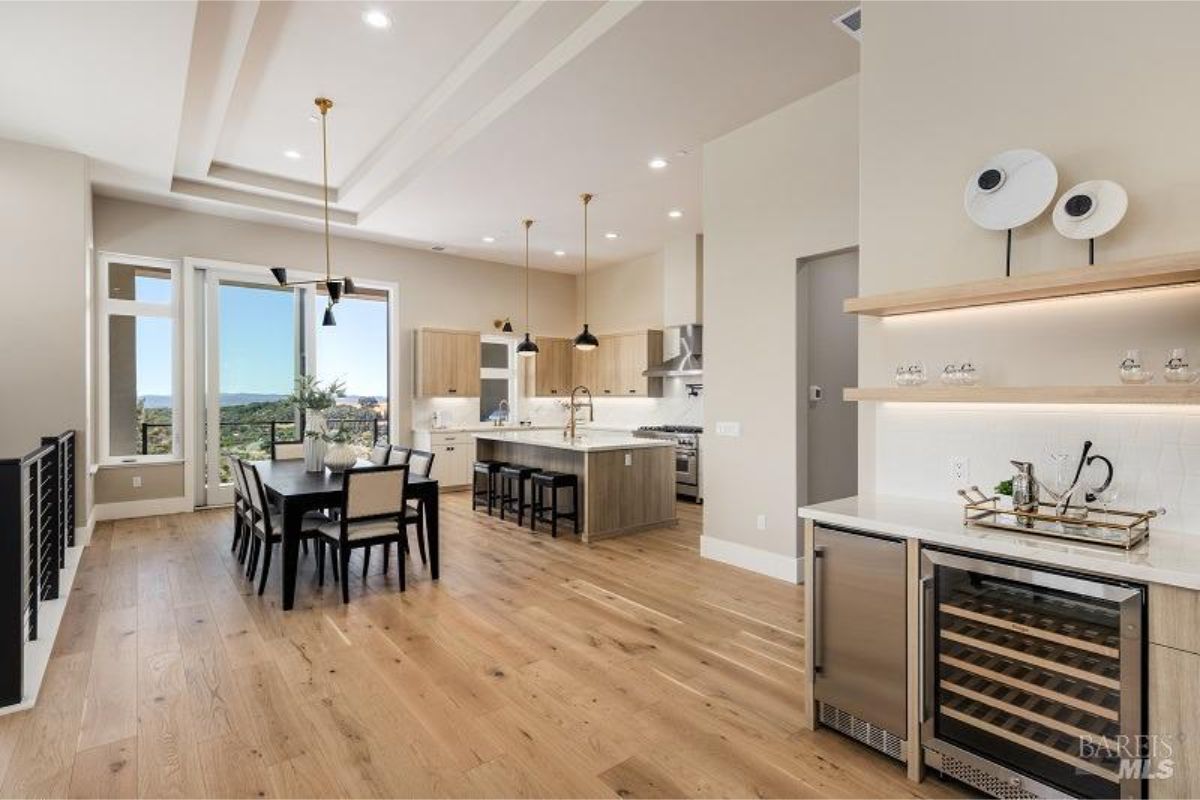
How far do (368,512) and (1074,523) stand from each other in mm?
3766

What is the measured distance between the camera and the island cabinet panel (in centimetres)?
927

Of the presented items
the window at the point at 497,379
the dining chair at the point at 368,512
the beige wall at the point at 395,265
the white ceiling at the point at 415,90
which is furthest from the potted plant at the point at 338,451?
the window at the point at 497,379

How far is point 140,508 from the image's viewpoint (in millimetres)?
6383

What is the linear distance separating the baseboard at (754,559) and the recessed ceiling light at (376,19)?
4289 millimetres

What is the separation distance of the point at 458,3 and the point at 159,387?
5.64m

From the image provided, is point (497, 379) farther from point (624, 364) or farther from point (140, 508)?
point (140, 508)

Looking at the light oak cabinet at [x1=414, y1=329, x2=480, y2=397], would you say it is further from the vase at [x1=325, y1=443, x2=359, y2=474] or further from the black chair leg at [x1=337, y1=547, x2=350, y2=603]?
the black chair leg at [x1=337, y1=547, x2=350, y2=603]

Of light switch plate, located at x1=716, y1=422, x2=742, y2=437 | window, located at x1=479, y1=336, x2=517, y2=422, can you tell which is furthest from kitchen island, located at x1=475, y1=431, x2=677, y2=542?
window, located at x1=479, y1=336, x2=517, y2=422

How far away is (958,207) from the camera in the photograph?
96.8 inches

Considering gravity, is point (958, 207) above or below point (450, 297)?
below

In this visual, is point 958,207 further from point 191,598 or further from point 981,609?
point 191,598

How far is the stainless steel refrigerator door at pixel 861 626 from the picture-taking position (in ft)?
6.93

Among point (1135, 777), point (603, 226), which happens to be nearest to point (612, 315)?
point (603, 226)

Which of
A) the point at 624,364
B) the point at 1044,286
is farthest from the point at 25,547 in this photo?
the point at 624,364
